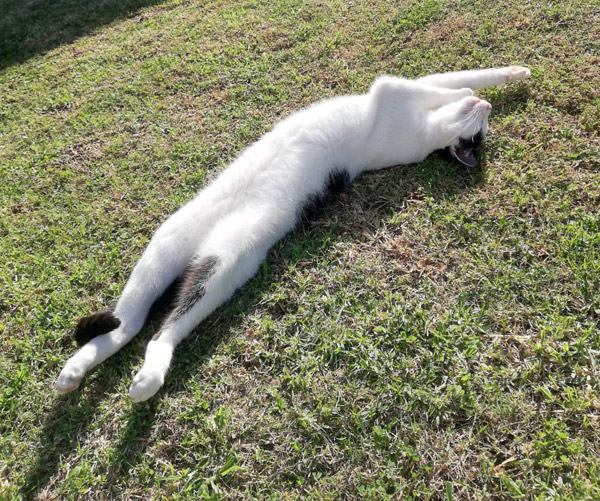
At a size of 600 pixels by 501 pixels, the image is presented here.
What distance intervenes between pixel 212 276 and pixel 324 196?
95cm

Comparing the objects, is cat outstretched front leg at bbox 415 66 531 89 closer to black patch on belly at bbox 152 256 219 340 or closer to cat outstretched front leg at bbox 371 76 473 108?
cat outstretched front leg at bbox 371 76 473 108

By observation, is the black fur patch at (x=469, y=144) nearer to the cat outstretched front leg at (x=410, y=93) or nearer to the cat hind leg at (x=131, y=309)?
the cat outstretched front leg at (x=410, y=93)

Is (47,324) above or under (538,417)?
above

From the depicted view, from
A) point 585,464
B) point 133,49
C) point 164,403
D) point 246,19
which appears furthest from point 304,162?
point 133,49

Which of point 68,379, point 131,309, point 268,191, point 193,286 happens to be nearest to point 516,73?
point 268,191

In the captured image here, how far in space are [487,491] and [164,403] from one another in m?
1.52

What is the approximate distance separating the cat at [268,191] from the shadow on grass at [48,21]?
415cm

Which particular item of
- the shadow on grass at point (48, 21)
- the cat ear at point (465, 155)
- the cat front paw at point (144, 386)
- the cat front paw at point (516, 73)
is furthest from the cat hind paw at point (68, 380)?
the shadow on grass at point (48, 21)

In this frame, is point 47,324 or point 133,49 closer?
point 47,324

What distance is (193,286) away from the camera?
2.24 metres

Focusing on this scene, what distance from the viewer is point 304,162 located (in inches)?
105

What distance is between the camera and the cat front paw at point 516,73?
3.01 meters

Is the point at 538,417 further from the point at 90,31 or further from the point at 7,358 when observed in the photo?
the point at 90,31

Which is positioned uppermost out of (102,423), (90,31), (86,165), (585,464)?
(90,31)
